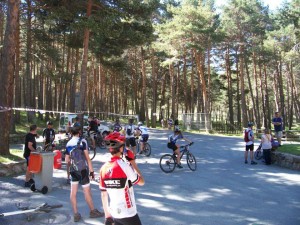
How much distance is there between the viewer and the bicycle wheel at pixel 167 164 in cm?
1229

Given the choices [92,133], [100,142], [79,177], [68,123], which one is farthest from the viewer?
[68,123]

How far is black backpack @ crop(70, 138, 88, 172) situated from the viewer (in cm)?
674

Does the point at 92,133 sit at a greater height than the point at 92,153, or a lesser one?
greater

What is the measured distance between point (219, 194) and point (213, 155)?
8.11 m

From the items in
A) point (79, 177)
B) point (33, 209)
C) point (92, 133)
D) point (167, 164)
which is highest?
point (92, 133)

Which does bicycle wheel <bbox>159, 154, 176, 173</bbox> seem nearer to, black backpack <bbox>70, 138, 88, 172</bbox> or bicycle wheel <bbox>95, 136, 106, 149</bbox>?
black backpack <bbox>70, 138, 88, 172</bbox>

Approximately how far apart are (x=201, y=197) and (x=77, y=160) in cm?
359

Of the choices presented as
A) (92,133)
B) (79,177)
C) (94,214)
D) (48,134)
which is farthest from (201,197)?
(92,133)

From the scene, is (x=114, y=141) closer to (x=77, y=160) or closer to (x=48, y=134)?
(x=77, y=160)

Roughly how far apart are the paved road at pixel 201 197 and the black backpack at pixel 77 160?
104 centimetres

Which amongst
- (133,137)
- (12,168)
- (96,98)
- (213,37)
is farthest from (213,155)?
(96,98)

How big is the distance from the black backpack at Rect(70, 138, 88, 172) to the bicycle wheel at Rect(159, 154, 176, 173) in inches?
228

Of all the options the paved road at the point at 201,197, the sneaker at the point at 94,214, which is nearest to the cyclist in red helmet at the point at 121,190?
the paved road at the point at 201,197

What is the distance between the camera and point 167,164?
12.4m
